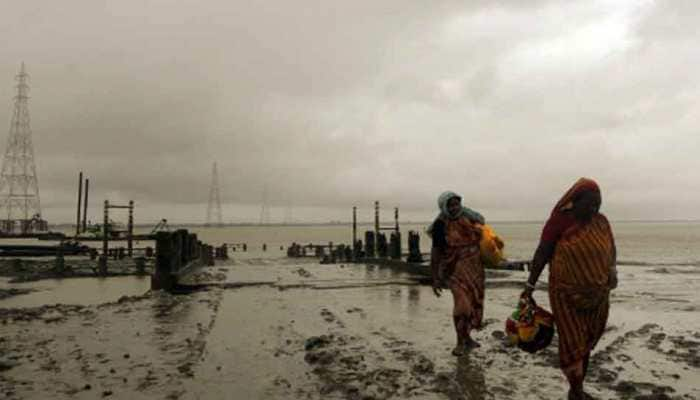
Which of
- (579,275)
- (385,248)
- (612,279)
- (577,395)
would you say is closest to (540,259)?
(579,275)

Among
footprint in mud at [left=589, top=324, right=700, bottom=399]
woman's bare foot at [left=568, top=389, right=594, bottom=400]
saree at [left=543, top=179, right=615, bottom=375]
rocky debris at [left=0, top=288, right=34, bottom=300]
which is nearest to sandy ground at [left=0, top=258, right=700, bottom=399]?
footprint in mud at [left=589, top=324, right=700, bottom=399]

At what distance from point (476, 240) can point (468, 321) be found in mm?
860

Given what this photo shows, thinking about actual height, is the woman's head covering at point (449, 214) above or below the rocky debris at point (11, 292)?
above

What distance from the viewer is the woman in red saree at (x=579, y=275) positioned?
12.7 feet

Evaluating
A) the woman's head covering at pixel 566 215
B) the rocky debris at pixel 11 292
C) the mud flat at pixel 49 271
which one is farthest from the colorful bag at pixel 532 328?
the mud flat at pixel 49 271

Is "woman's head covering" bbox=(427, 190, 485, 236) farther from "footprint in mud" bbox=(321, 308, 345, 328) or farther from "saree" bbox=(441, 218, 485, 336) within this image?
"footprint in mud" bbox=(321, 308, 345, 328)

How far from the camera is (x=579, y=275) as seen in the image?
3871mm

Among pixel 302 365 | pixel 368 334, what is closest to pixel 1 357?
pixel 302 365

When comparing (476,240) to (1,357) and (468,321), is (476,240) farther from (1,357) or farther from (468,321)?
(1,357)

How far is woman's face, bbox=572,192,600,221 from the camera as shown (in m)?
3.97

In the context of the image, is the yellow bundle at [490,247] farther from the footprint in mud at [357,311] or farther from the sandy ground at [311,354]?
the footprint in mud at [357,311]

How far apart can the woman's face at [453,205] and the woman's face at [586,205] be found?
5.96ft

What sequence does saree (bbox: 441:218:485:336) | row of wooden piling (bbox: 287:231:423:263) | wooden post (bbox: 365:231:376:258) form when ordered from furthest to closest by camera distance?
wooden post (bbox: 365:231:376:258) < row of wooden piling (bbox: 287:231:423:263) < saree (bbox: 441:218:485:336)

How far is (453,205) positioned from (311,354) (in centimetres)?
218
